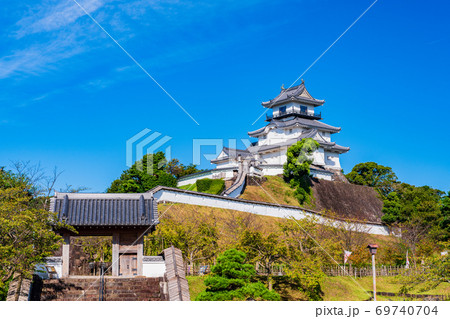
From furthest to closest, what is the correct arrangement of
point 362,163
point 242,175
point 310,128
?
point 362,163, point 310,128, point 242,175

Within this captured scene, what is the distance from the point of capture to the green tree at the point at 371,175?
6581cm

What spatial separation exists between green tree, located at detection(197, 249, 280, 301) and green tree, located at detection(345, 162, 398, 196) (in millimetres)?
51929

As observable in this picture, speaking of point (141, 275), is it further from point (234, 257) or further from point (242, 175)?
point (242, 175)

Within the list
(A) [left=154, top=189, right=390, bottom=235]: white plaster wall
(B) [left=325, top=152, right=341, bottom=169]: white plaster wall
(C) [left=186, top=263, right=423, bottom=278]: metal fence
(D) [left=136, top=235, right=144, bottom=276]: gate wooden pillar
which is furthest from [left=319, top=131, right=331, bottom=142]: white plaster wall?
(D) [left=136, top=235, right=144, bottom=276]: gate wooden pillar

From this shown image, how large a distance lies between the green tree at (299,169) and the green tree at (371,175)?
54.2 feet

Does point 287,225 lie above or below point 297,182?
below

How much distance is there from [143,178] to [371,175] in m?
35.1

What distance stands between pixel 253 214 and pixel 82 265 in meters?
15.6

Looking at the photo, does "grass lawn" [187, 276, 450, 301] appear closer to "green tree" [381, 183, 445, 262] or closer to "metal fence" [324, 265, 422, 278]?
"metal fence" [324, 265, 422, 278]

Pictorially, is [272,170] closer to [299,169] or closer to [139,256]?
[299,169]

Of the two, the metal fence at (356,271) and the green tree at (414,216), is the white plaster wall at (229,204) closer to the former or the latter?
the green tree at (414,216)

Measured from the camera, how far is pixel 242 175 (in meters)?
47.4

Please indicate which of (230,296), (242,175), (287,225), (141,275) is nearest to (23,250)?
(141,275)

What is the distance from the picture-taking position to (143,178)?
44.4 m
